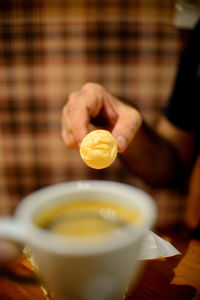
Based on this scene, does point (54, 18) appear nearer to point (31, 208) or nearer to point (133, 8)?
point (133, 8)

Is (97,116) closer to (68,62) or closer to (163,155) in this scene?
(163,155)

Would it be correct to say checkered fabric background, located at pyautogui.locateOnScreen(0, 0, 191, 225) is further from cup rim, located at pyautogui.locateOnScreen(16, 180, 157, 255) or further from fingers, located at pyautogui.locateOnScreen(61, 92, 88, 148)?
cup rim, located at pyautogui.locateOnScreen(16, 180, 157, 255)

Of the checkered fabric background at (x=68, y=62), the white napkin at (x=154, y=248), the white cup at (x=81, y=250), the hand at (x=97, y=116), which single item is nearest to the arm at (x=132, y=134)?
the hand at (x=97, y=116)

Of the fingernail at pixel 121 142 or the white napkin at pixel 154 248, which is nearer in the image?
the white napkin at pixel 154 248

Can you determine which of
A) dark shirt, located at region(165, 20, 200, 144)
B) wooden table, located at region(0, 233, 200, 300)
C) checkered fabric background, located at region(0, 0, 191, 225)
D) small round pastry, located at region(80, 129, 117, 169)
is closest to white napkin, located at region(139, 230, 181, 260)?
wooden table, located at region(0, 233, 200, 300)

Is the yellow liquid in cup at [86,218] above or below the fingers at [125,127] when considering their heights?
above

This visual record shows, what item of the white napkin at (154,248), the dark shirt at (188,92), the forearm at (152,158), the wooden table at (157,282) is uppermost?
the dark shirt at (188,92)

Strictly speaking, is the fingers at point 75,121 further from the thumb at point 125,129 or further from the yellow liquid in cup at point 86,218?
the yellow liquid in cup at point 86,218
